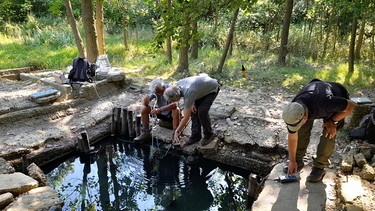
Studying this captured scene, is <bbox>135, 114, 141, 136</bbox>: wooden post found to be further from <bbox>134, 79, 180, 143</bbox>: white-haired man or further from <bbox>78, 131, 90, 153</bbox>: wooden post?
<bbox>78, 131, 90, 153</bbox>: wooden post

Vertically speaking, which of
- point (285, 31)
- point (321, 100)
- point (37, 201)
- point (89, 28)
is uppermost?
point (89, 28)

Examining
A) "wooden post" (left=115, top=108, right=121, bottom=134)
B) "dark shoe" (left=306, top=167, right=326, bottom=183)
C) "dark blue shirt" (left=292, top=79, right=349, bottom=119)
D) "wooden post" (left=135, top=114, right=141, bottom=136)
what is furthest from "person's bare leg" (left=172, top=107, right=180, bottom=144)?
"dark blue shirt" (left=292, top=79, right=349, bottom=119)

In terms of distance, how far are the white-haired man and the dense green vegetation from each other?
2444 millimetres

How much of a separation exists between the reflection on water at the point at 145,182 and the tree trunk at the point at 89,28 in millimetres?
3276

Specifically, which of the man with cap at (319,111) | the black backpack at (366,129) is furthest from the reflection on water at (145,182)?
the black backpack at (366,129)

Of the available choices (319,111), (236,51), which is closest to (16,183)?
(319,111)

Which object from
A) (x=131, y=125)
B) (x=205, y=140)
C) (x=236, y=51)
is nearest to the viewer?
(x=205, y=140)

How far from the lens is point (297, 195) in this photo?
3.30 metres

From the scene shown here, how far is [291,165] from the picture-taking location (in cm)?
344

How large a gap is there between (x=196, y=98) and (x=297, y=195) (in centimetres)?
179

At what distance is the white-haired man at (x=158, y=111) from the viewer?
4.69m

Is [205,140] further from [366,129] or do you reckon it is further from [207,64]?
[207,64]

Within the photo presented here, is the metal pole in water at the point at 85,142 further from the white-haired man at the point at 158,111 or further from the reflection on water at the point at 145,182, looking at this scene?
the white-haired man at the point at 158,111

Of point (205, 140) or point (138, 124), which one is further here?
point (138, 124)
